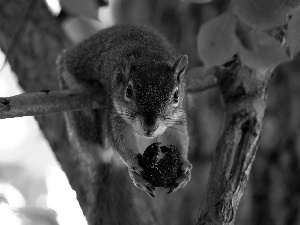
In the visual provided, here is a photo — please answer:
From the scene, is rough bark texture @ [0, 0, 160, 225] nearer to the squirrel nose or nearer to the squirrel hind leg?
the squirrel hind leg

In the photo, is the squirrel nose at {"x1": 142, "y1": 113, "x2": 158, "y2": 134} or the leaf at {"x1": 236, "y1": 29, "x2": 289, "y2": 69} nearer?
the leaf at {"x1": 236, "y1": 29, "x2": 289, "y2": 69}

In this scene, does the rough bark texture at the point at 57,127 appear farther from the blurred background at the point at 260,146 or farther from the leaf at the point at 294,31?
the leaf at the point at 294,31

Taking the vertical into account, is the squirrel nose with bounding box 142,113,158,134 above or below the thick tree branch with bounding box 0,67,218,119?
below

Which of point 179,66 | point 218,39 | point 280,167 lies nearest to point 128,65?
point 179,66

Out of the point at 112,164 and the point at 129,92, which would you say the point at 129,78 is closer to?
the point at 129,92

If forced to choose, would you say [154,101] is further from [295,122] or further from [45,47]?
[295,122]

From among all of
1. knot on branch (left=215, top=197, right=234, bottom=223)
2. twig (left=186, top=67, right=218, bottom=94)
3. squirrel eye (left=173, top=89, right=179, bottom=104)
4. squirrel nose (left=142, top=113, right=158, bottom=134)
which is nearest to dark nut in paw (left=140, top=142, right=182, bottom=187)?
squirrel nose (left=142, top=113, right=158, bottom=134)
